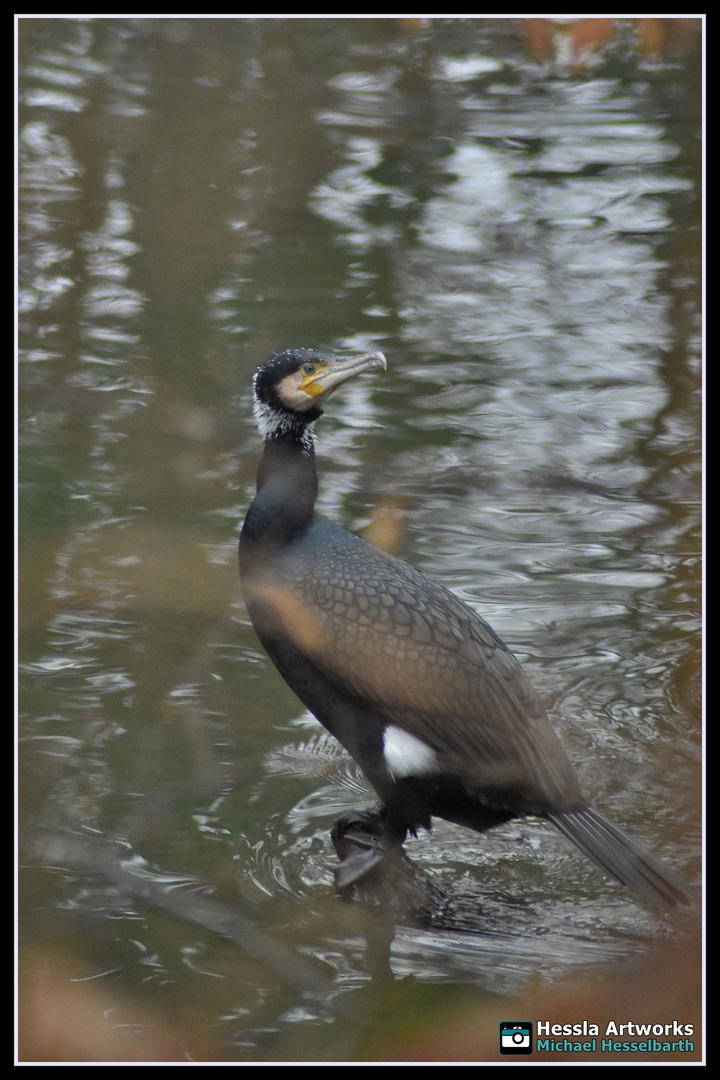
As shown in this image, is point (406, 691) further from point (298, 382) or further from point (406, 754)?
point (298, 382)

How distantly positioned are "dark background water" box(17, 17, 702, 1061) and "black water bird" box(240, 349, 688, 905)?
0.74ft

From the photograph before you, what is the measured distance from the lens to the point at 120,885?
3420 millimetres

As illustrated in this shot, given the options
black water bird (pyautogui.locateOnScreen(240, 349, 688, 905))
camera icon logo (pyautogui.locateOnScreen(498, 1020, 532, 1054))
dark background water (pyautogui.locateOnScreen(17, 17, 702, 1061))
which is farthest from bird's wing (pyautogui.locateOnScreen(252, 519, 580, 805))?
camera icon logo (pyautogui.locateOnScreen(498, 1020, 532, 1054))

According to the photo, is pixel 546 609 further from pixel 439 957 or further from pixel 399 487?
pixel 439 957

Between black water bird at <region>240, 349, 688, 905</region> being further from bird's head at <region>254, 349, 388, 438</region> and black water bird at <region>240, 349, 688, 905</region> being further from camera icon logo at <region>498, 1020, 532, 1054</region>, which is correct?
camera icon logo at <region>498, 1020, 532, 1054</region>

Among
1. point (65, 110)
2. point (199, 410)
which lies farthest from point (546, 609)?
point (65, 110)

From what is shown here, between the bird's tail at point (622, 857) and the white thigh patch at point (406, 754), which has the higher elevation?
the white thigh patch at point (406, 754)

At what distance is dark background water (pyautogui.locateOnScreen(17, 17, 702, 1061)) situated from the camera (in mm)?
3254

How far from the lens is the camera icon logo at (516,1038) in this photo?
8.98ft

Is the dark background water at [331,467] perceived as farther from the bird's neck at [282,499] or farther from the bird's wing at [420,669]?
the bird's neck at [282,499]

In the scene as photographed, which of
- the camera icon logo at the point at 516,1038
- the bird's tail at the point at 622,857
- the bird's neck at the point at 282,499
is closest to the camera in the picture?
the camera icon logo at the point at 516,1038

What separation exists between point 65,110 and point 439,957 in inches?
241

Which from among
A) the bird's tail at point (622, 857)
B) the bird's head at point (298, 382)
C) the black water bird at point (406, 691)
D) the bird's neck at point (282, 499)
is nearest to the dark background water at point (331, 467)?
the bird's tail at point (622, 857)

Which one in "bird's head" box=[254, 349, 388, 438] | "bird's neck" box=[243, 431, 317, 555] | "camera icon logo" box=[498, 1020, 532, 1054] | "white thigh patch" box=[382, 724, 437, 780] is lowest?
"camera icon logo" box=[498, 1020, 532, 1054]
